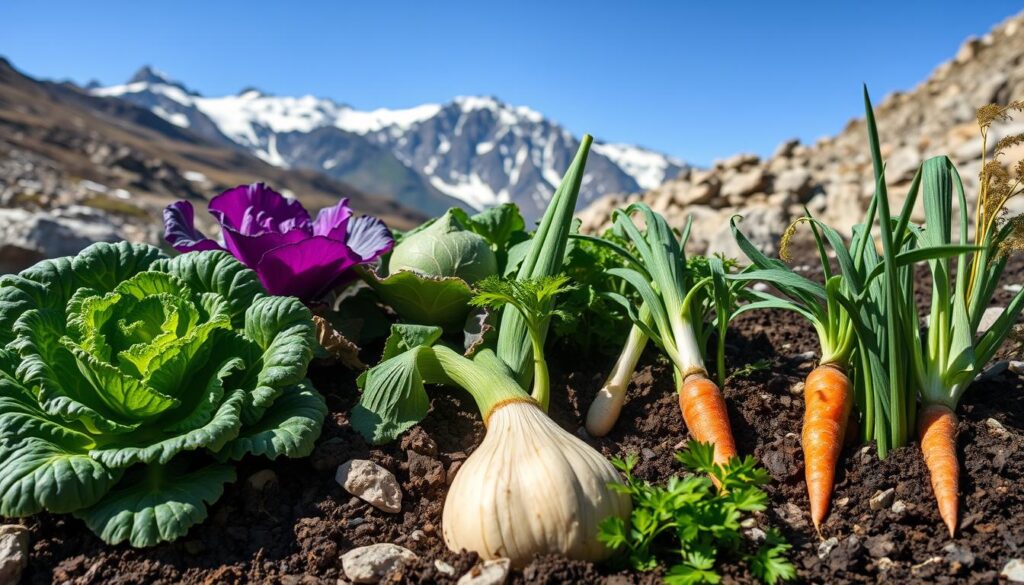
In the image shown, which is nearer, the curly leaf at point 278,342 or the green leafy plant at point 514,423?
the green leafy plant at point 514,423

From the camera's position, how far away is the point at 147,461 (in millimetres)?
2240

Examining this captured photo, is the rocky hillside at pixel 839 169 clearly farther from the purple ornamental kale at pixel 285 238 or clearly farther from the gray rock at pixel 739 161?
the purple ornamental kale at pixel 285 238

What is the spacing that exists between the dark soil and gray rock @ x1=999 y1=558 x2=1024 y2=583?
29 millimetres

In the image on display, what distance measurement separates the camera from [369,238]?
11.3 ft

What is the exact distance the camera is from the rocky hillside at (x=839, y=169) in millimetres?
7486

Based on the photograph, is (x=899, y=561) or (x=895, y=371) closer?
(x=899, y=561)

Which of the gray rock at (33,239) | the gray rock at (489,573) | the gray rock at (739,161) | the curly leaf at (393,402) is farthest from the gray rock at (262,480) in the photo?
the gray rock at (739,161)

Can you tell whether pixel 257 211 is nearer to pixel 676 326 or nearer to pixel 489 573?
pixel 676 326

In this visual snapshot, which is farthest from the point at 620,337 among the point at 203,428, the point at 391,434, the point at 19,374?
the point at 19,374

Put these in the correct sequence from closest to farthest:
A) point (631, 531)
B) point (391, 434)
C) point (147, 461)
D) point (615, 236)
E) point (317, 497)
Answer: point (631, 531)
point (147, 461)
point (317, 497)
point (391, 434)
point (615, 236)

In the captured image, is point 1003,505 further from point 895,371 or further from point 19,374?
point 19,374

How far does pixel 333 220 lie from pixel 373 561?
1.97 m

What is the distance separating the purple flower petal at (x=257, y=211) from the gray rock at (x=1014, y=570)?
2.89 meters

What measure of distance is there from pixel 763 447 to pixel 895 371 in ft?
1.76
